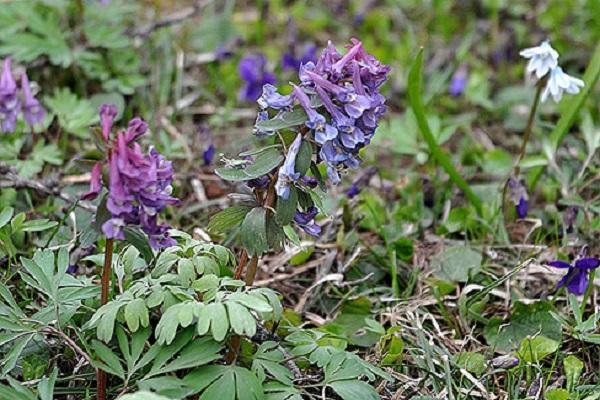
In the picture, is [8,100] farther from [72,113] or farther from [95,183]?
[95,183]

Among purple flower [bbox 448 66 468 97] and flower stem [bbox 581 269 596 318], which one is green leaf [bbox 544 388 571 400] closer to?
flower stem [bbox 581 269 596 318]

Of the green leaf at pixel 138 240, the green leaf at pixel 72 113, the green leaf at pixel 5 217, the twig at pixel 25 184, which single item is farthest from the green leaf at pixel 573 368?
the green leaf at pixel 72 113

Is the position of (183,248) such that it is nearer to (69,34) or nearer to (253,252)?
(253,252)

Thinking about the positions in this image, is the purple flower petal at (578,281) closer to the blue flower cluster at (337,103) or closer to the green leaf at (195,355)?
the blue flower cluster at (337,103)

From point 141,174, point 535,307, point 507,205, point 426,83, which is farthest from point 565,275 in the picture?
point 426,83

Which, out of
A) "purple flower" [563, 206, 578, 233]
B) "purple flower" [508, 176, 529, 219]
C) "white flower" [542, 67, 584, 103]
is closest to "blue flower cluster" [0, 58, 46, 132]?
"purple flower" [508, 176, 529, 219]

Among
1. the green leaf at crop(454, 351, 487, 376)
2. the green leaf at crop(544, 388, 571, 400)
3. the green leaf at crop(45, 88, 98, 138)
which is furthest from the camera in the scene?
the green leaf at crop(45, 88, 98, 138)

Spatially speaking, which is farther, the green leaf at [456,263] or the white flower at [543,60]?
the white flower at [543,60]
